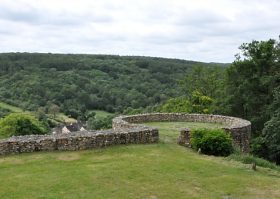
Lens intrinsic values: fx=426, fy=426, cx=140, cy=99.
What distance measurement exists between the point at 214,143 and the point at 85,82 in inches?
4234

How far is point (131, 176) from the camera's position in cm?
1388

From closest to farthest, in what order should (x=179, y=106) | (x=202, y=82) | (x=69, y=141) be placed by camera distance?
(x=69, y=141) → (x=179, y=106) → (x=202, y=82)

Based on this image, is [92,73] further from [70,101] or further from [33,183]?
[33,183]

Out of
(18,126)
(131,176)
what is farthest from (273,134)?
(18,126)

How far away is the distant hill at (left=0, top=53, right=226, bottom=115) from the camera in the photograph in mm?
107062

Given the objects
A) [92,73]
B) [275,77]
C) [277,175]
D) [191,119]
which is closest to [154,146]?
[277,175]

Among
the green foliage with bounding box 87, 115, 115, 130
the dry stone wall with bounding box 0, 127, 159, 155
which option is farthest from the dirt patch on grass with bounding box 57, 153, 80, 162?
the green foliage with bounding box 87, 115, 115, 130

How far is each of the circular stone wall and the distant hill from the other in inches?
2427

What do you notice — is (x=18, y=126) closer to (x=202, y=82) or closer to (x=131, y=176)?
(x=202, y=82)

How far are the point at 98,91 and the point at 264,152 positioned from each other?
291ft

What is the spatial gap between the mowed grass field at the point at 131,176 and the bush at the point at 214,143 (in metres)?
0.97

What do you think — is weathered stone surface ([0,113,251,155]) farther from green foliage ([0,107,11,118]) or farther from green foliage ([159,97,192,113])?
green foliage ([0,107,11,118])

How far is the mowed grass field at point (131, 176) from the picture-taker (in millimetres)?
12375

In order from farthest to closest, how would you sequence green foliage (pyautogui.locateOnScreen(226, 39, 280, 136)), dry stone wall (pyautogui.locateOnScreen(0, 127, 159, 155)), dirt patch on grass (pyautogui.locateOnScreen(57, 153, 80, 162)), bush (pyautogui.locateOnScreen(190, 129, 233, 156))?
green foliage (pyautogui.locateOnScreen(226, 39, 280, 136))
bush (pyautogui.locateOnScreen(190, 129, 233, 156))
dry stone wall (pyautogui.locateOnScreen(0, 127, 159, 155))
dirt patch on grass (pyautogui.locateOnScreen(57, 153, 80, 162))
